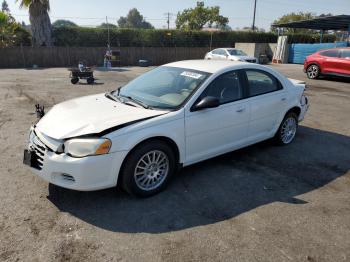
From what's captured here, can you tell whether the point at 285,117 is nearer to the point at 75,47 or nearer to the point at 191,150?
the point at 191,150

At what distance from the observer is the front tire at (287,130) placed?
5.87m

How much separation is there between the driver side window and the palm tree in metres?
20.4

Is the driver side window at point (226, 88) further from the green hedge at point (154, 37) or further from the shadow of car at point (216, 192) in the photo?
the green hedge at point (154, 37)

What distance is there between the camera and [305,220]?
370 cm

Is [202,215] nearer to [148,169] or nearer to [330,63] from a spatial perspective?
[148,169]

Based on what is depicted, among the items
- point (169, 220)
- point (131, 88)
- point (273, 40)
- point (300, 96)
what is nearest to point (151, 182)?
point (169, 220)

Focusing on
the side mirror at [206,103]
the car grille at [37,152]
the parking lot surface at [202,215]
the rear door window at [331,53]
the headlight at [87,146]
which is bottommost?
the parking lot surface at [202,215]

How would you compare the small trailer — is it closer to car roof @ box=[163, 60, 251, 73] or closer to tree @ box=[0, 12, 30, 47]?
car roof @ box=[163, 60, 251, 73]

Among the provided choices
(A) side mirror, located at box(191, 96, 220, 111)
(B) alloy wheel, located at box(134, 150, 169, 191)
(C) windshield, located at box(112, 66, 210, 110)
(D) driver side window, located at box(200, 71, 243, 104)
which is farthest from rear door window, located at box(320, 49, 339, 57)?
→ (B) alloy wheel, located at box(134, 150, 169, 191)

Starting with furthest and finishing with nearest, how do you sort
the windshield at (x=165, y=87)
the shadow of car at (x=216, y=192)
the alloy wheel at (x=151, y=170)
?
the windshield at (x=165, y=87)
the alloy wheel at (x=151, y=170)
the shadow of car at (x=216, y=192)

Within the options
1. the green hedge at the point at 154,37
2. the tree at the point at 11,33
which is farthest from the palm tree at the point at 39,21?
the green hedge at the point at 154,37

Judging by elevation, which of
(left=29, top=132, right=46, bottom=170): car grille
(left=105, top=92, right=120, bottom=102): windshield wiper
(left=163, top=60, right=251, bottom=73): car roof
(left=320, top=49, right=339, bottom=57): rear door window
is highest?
(left=163, top=60, right=251, bottom=73): car roof

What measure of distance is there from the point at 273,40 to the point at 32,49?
77.6 feet

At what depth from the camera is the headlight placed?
3.57 metres
